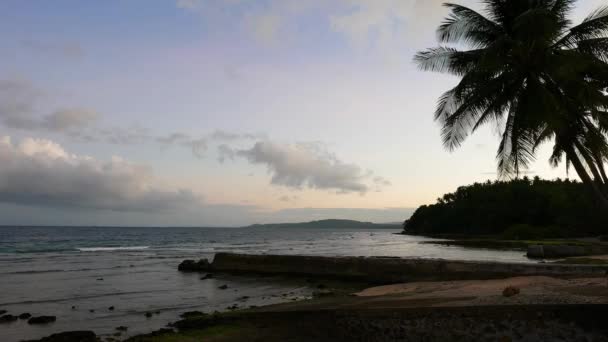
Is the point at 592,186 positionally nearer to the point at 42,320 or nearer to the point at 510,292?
the point at 510,292

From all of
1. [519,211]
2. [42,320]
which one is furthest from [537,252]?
[519,211]

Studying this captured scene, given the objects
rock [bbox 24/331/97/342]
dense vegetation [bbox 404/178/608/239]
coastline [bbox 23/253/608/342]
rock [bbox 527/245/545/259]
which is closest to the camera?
coastline [bbox 23/253/608/342]

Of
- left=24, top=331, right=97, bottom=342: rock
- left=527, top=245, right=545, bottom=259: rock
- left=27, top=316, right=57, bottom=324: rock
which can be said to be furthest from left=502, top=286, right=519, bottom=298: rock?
left=527, top=245, right=545, bottom=259: rock

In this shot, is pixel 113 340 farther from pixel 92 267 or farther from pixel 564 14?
pixel 92 267

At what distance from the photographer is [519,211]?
91.8 m

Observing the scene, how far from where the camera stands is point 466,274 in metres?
19.4

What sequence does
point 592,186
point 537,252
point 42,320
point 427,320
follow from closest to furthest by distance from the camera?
point 427,320 < point 592,186 < point 42,320 < point 537,252

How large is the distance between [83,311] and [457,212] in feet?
360

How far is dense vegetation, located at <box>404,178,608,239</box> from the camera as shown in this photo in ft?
228

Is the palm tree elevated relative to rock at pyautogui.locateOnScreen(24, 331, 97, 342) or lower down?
elevated

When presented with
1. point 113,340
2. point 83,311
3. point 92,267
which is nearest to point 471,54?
point 113,340

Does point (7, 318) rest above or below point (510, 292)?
below

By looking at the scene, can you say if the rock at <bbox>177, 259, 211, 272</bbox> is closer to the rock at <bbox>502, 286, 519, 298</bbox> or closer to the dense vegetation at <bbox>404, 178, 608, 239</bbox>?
the rock at <bbox>502, 286, 519, 298</bbox>

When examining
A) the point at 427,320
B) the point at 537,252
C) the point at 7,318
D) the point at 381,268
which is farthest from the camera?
the point at 537,252
